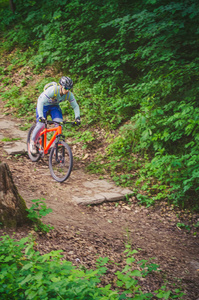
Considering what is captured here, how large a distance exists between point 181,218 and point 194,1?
4527 millimetres

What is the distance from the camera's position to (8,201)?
335 centimetres

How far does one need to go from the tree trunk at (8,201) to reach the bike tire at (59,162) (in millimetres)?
2201

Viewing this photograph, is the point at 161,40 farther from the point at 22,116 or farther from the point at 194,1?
the point at 22,116

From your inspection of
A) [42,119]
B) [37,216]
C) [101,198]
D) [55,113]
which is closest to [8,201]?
[37,216]

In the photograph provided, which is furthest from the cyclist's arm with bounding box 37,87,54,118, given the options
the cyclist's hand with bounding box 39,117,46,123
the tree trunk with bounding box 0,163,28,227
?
the tree trunk with bounding box 0,163,28,227

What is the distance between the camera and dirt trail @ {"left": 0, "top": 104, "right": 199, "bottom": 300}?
3.49 metres

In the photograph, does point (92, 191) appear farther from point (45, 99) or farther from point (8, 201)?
point (8, 201)

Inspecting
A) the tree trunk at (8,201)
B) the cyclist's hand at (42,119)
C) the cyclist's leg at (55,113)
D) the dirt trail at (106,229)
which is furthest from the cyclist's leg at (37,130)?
the tree trunk at (8,201)

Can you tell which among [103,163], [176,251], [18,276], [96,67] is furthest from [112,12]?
[18,276]

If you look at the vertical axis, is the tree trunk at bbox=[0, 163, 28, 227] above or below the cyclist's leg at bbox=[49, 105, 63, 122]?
below

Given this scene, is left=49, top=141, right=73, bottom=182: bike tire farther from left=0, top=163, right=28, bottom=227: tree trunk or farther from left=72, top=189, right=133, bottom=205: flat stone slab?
left=0, top=163, right=28, bottom=227: tree trunk

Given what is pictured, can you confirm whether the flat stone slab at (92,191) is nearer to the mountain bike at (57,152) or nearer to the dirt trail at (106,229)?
the dirt trail at (106,229)

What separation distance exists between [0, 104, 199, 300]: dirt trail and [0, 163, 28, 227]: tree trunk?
0.18 m

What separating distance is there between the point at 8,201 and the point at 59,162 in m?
2.55
